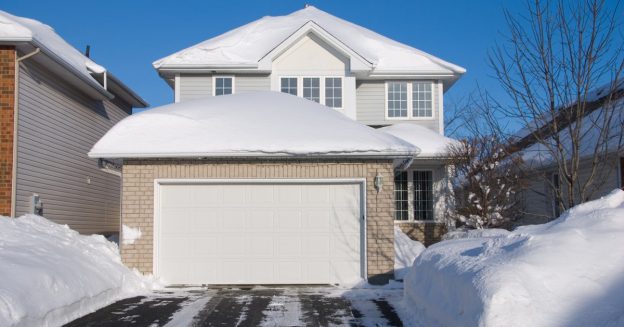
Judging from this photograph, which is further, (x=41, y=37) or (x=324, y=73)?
(x=324, y=73)

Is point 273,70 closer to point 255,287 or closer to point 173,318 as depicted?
point 255,287

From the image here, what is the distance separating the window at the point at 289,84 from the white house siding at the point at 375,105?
7.05 feet

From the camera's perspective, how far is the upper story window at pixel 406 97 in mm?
20938

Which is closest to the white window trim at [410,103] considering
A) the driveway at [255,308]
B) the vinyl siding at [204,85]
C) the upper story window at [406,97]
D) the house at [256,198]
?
the upper story window at [406,97]

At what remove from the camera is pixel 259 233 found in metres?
12.8

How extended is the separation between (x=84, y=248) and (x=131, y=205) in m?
1.20

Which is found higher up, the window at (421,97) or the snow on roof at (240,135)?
the window at (421,97)

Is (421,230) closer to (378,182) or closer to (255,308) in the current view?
(378,182)

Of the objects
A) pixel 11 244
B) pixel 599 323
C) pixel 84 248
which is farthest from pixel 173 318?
pixel 599 323

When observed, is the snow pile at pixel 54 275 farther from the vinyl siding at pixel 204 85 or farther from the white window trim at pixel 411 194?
the white window trim at pixel 411 194

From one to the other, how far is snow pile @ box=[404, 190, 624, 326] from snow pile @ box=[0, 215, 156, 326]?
483 centimetres

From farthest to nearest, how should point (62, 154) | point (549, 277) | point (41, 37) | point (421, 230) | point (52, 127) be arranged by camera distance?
1. point (421, 230)
2. point (62, 154)
3. point (52, 127)
4. point (41, 37)
5. point (549, 277)

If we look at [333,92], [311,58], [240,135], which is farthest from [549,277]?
[311,58]

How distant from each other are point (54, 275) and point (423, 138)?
1171 centimetres
